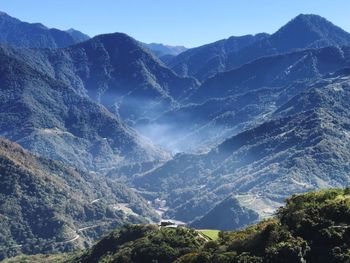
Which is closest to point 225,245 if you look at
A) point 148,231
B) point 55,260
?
point 148,231

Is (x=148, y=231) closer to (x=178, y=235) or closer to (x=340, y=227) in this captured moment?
(x=178, y=235)

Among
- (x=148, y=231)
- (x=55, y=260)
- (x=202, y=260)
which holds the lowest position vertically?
(x=202, y=260)

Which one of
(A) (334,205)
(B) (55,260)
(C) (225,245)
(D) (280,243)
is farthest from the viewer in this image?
(B) (55,260)

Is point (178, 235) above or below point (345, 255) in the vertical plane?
above

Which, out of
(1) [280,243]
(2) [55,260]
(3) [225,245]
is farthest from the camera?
(2) [55,260]

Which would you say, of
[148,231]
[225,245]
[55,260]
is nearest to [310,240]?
[225,245]

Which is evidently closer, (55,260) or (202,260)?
(202,260)

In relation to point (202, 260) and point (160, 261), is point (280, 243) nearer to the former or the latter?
point (202, 260)

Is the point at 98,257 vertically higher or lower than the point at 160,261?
higher

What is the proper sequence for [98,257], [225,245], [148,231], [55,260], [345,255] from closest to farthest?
[345,255] < [225,245] < [148,231] < [98,257] < [55,260]

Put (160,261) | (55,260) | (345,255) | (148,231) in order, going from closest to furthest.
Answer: (345,255), (160,261), (148,231), (55,260)
